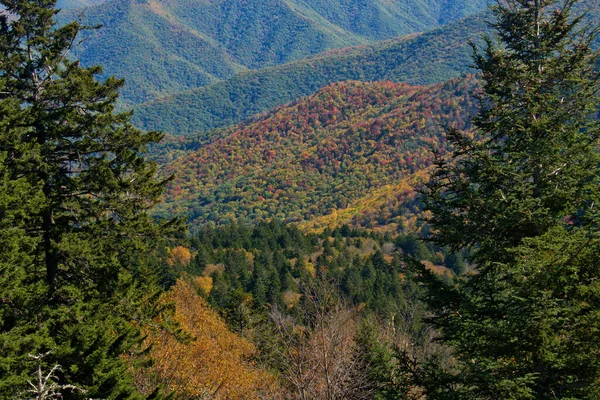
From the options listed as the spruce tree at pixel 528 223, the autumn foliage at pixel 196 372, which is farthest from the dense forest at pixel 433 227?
the autumn foliage at pixel 196 372

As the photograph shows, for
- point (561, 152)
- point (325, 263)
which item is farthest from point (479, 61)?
point (325, 263)

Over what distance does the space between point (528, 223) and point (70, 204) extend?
376 inches

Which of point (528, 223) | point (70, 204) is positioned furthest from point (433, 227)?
point (70, 204)

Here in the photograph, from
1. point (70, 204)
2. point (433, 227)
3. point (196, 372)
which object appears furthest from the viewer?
point (196, 372)

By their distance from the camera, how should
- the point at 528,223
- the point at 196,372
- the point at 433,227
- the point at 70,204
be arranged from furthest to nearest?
the point at 196,372 → the point at 70,204 → the point at 433,227 → the point at 528,223

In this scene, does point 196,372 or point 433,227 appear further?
point 196,372

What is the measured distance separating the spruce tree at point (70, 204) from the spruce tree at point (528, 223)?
22.5ft

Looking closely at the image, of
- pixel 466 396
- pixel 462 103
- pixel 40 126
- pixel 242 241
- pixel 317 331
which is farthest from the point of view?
pixel 462 103

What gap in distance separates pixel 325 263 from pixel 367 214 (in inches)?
3558

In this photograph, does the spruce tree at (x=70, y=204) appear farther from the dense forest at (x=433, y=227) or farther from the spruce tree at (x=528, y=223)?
the spruce tree at (x=528, y=223)

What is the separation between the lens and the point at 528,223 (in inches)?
404

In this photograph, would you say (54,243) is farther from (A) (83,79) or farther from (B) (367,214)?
(B) (367,214)

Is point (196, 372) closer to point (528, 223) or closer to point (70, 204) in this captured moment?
point (70, 204)

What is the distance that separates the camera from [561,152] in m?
11.1
